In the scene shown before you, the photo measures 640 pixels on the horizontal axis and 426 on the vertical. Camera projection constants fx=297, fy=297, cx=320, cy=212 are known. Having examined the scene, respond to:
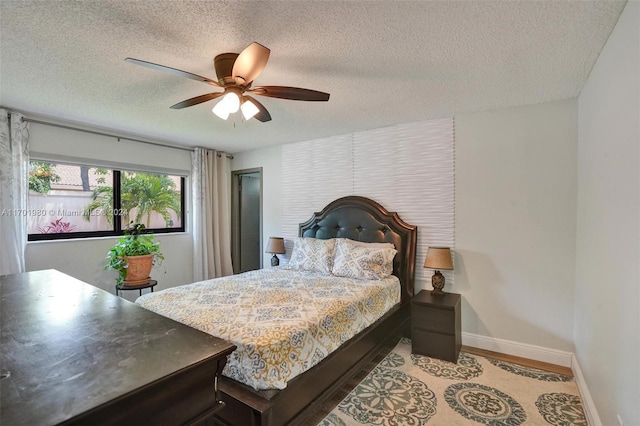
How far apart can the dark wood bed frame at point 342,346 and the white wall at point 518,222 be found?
0.59m

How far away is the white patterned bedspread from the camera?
162 centimetres

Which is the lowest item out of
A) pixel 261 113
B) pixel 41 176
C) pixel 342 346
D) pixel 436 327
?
pixel 436 327

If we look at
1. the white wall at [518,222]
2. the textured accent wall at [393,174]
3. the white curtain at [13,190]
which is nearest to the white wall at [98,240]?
the white curtain at [13,190]

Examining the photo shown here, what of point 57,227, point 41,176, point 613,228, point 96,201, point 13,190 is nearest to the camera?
point 613,228

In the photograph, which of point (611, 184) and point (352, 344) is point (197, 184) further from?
point (611, 184)

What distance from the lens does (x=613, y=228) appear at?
5.33 ft

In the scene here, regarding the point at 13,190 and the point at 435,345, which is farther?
the point at 13,190

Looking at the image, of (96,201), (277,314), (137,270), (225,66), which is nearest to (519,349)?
(277,314)

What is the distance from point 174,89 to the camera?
2.46 meters

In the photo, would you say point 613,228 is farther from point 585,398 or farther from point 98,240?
point 98,240

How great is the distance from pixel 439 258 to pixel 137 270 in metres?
3.40

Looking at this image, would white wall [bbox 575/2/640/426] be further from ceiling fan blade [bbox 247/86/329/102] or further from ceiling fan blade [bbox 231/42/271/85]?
ceiling fan blade [bbox 231/42/271/85]

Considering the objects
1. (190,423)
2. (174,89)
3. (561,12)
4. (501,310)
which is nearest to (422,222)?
(501,310)

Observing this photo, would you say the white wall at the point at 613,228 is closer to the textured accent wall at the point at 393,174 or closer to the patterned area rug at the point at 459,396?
the patterned area rug at the point at 459,396
